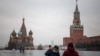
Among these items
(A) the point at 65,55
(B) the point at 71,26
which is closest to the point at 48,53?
(A) the point at 65,55

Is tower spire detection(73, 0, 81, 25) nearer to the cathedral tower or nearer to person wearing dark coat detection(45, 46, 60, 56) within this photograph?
the cathedral tower

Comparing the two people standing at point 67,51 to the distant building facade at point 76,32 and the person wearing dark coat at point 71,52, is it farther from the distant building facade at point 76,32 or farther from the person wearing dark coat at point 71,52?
the distant building facade at point 76,32

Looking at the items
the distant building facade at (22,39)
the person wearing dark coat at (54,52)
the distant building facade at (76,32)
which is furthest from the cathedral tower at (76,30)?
the person wearing dark coat at (54,52)

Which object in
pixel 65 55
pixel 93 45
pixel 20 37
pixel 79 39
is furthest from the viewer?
pixel 20 37

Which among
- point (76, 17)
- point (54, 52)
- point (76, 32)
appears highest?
point (76, 17)

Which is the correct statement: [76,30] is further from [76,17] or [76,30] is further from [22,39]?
[22,39]

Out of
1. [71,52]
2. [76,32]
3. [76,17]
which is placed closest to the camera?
[71,52]

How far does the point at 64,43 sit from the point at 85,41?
3191cm

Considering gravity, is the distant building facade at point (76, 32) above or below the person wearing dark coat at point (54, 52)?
above

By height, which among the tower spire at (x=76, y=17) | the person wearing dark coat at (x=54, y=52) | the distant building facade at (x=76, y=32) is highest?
the tower spire at (x=76, y=17)

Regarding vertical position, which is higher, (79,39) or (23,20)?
(23,20)

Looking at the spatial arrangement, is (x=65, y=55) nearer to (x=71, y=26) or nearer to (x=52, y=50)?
(x=52, y=50)

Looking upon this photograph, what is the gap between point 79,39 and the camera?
155500mm

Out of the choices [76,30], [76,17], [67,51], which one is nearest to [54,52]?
[67,51]
